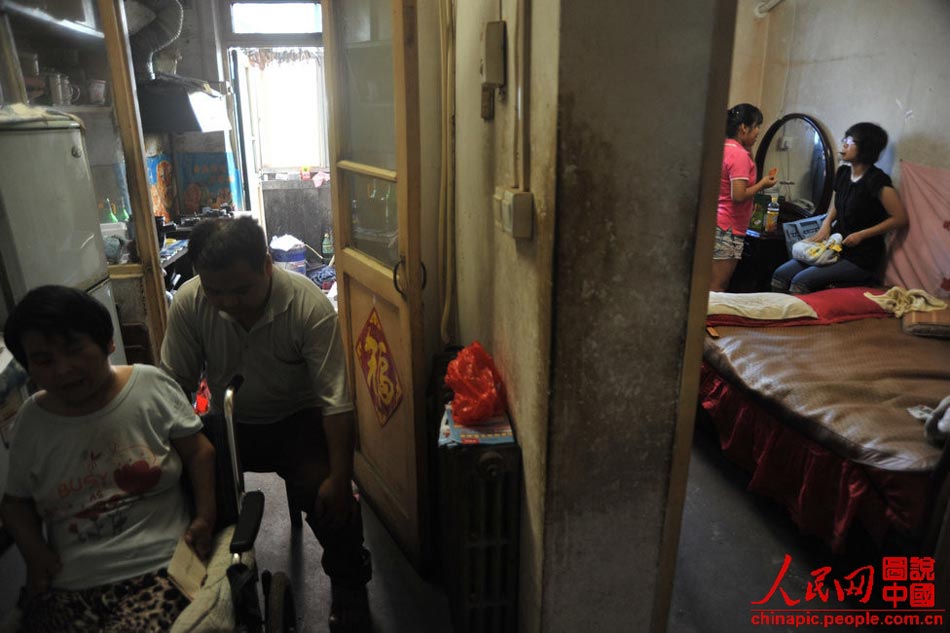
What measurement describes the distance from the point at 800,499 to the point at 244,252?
222 centimetres

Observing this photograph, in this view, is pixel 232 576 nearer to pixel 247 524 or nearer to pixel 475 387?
pixel 247 524

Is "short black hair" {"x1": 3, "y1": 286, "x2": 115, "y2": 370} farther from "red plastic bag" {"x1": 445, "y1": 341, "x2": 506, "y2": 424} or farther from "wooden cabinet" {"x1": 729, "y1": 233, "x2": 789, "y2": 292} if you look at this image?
"wooden cabinet" {"x1": 729, "y1": 233, "x2": 789, "y2": 292}

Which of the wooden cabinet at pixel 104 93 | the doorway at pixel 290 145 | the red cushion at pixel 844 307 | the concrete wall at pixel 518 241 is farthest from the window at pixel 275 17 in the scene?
the red cushion at pixel 844 307

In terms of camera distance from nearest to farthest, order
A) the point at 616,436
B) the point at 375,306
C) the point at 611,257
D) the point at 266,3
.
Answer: the point at 611,257 → the point at 616,436 → the point at 375,306 → the point at 266,3

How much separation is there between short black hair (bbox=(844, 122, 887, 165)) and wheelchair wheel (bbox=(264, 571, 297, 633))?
4249 millimetres

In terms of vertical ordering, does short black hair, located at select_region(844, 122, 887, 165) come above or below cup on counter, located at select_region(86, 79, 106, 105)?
below

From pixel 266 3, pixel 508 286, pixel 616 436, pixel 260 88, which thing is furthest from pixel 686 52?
pixel 260 88

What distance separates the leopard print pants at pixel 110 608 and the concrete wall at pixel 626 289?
89 cm

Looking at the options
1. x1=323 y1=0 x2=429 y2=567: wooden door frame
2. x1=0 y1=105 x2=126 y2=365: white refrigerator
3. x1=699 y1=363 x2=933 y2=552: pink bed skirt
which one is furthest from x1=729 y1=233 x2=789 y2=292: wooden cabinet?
x1=0 y1=105 x2=126 y2=365: white refrigerator

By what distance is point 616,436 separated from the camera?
1.48m

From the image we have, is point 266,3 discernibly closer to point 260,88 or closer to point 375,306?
point 260,88

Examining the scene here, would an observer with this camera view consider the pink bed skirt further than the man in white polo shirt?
Yes

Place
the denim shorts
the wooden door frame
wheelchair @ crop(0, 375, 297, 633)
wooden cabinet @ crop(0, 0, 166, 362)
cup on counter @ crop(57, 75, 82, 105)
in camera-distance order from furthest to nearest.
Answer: the denim shorts, cup on counter @ crop(57, 75, 82, 105), wooden cabinet @ crop(0, 0, 166, 362), the wooden door frame, wheelchair @ crop(0, 375, 297, 633)

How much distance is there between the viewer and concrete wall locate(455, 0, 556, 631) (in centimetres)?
135
